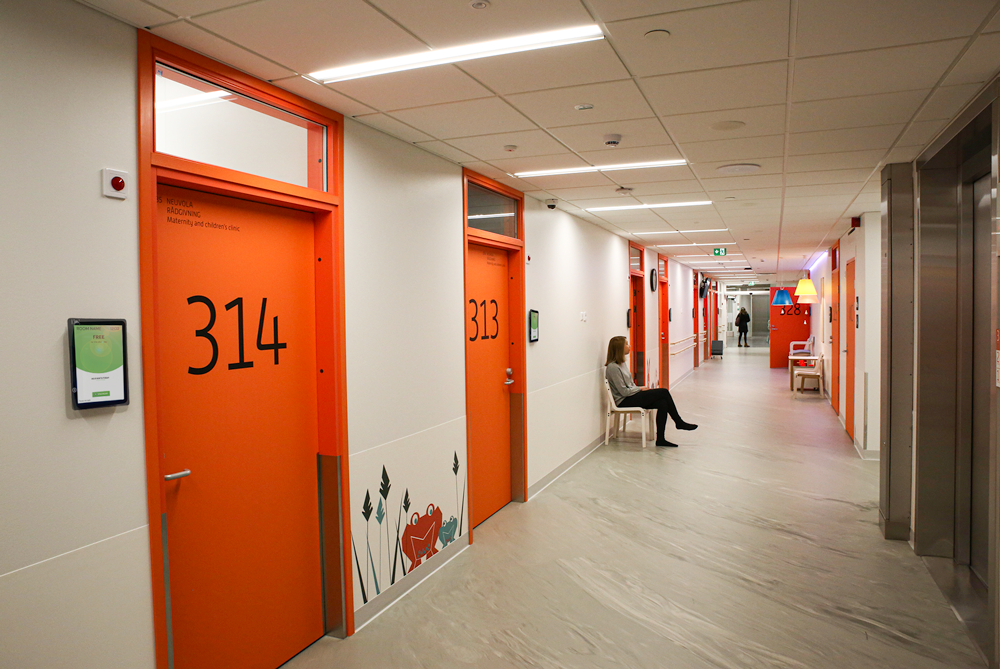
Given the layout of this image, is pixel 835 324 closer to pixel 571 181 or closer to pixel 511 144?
pixel 571 181

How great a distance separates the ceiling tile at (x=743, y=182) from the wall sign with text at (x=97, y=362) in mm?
4314

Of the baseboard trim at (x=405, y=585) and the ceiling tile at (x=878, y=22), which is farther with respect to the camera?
the baseboard trim at (x=405, y=585)

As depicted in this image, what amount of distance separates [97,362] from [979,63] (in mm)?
3520

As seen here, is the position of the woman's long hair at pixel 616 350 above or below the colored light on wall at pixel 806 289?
below

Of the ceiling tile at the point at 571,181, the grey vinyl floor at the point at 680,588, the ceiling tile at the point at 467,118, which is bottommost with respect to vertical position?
the grey vinyl floor at the point at 680,588

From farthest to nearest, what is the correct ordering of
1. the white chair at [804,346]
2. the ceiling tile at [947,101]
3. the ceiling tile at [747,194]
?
the white chair at [804,346]
the ceiling tile at [747,194]
the ceiling tile at [947,101]

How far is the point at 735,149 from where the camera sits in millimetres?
4020

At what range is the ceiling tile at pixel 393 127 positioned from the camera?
328 cm

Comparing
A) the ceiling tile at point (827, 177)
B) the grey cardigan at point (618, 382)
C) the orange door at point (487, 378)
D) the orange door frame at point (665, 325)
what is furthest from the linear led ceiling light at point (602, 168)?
the orange door frame at point (665, 325)

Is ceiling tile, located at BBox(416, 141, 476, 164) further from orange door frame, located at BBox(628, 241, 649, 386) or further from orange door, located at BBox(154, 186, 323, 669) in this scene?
orange door frame, located at BBox(628, 241, 649, 386)

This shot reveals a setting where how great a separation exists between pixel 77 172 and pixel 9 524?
1.07m

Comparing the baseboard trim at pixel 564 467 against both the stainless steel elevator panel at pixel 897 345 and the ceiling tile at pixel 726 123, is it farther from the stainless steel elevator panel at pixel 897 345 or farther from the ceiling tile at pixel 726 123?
the ceiling tile at pixel 726 123

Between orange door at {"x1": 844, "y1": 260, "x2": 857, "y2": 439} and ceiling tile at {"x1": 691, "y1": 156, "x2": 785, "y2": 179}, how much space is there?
12.3 feet

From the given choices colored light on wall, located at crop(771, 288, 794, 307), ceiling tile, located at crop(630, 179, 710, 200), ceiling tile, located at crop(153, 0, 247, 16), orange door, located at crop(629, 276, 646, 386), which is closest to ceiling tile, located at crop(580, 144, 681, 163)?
ceiling tile, located at crop(630, 179, 710, 200)
